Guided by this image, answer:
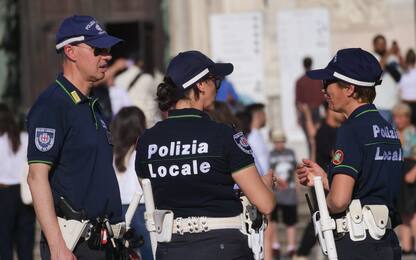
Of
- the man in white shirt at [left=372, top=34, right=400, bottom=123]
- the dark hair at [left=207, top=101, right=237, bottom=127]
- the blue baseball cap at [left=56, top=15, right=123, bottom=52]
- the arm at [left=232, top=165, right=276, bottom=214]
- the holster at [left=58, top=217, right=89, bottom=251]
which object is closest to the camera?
the arm at [left=232, top=165, right=276, bottom=214]

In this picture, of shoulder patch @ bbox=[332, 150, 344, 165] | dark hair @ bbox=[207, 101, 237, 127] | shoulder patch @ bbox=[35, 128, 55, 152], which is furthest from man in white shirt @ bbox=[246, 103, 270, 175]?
shoulder patch @ bbox=[35, 128, 55, 152]

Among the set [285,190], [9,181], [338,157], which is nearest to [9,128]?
[9,181]

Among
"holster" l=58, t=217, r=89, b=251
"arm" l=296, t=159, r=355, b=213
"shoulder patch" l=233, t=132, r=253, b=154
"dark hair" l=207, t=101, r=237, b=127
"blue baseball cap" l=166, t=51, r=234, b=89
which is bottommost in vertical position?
"dark hair" l=207, t=101, r=237, b=127

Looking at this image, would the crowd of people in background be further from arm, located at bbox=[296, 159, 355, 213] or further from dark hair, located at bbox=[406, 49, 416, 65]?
arm, located at bbox=[296, 159, 355, 213]

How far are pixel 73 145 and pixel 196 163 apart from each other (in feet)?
2.25

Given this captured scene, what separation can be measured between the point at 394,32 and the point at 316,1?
1242mm

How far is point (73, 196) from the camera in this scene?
631cm

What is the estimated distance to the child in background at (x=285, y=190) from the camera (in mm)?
13664

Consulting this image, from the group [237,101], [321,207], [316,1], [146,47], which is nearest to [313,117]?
[237,101]

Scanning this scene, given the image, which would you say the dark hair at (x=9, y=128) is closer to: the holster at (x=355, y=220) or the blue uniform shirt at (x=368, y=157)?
the blue uniform shirt at (x=368, y=157)

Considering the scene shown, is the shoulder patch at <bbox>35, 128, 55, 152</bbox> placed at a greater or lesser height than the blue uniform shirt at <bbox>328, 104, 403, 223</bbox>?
greater

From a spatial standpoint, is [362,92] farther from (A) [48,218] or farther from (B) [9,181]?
(B) [9,181]

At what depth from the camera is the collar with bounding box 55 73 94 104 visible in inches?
252

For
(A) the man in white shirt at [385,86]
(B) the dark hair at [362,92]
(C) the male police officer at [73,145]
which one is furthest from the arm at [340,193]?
(A) the man in white shirt at [385,86]
